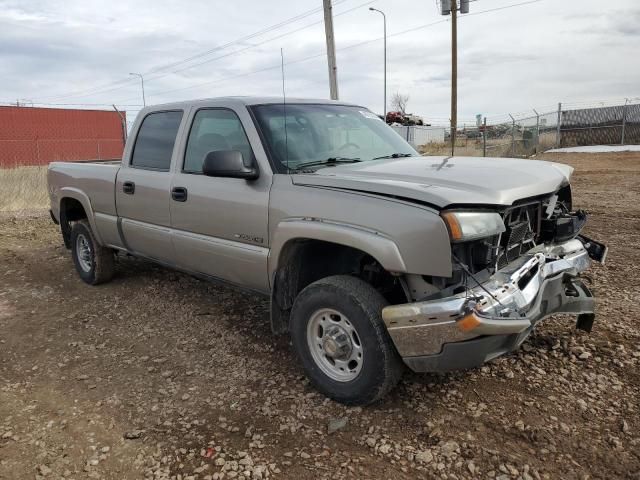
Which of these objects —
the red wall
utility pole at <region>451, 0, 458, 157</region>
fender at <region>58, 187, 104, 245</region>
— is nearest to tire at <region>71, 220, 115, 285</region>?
fender at <region>58, 187, 104, 245</region>

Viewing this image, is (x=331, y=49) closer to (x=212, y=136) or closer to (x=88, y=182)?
(x=88, y=182)

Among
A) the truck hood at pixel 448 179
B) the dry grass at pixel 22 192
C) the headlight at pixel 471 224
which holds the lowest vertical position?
the dry grass at pixel 22 192

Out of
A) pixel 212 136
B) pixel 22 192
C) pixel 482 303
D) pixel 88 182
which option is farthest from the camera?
pixel 22 192

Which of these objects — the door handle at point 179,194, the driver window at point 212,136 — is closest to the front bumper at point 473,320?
the driver window at point 212,136

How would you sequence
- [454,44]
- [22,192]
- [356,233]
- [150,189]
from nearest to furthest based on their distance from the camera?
1. [356,233]
2. [150,189]
3. [22,192]
4. [454,44]

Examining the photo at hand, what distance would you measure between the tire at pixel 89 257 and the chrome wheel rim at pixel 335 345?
134 inches

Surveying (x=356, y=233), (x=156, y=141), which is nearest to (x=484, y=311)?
(x=356, y=233)

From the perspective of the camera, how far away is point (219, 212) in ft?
13.0

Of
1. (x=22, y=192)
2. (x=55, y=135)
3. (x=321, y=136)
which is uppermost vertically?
(x=55, y=135)

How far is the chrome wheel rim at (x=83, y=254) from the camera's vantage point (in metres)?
6.06

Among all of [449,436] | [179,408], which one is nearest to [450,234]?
[449,436]

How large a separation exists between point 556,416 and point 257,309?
2801 mm

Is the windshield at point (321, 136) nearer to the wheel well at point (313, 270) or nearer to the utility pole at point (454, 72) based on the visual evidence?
the wheel well at point (313, 270)

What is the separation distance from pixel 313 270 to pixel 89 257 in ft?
11.4
